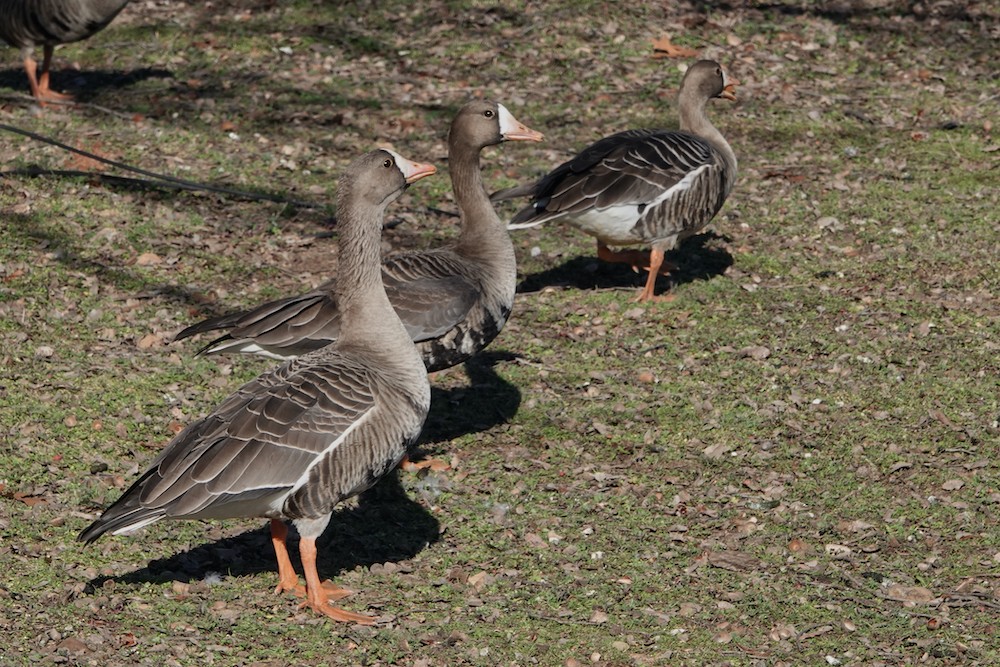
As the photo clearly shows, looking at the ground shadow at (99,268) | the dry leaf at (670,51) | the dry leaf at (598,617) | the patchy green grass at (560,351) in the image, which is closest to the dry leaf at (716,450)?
the patchy green grass at (560,351)

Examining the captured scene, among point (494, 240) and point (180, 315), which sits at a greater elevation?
point (494, 240)

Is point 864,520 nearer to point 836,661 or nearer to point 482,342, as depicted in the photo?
point 836,661

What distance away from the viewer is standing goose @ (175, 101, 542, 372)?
7500mm

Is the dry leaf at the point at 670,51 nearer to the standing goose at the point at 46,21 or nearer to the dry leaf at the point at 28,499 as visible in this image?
the standing goose at the point at 46,21

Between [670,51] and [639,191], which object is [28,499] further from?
[670,51]

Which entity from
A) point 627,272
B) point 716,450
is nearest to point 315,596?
point 716,450

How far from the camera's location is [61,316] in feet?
30.6

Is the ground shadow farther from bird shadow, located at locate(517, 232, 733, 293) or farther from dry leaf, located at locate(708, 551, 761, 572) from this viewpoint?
dry leaf, located at locate(708, 551, 761, 572)

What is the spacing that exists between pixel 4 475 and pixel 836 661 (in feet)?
16.1

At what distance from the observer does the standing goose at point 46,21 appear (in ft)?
40.3

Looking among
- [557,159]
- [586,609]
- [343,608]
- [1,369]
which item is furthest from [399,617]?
[557,159]

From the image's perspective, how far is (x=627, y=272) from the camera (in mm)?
10984

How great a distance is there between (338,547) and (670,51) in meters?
9.13

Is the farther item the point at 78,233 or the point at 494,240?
the point at 78,233
